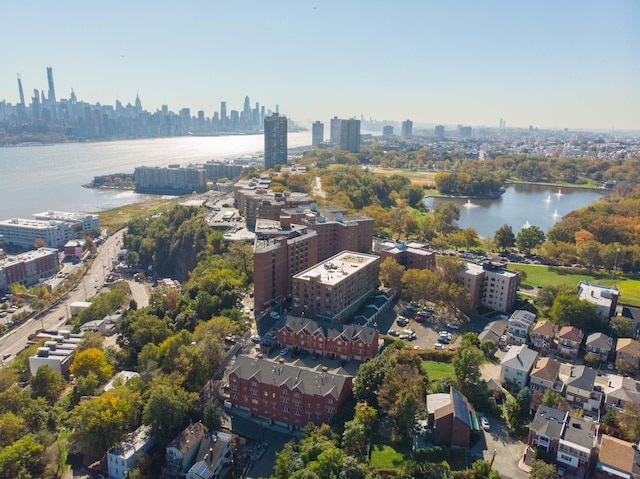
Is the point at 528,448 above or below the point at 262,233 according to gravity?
below

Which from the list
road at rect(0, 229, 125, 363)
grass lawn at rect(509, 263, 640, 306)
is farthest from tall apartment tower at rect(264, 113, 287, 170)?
grass lawn at rect(509, 263, 640, 306)

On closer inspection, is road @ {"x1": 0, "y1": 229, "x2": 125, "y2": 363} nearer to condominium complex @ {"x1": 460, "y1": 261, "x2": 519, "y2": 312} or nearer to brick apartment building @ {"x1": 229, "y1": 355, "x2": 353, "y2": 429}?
brick apartment building @ {"x1": 229, "y1": 355, "x2": 353, "y2": 429}

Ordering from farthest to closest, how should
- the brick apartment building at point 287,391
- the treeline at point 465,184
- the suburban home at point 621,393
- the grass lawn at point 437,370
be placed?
the treeline at point 465,184, the grass lawn at point 437,370, the brick apartment building at point 287,391, the suburban home at point 621,393

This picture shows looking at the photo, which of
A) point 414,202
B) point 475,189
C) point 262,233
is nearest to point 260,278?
point 262,233

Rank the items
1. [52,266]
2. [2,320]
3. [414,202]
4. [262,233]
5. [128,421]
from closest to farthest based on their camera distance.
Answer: [128,421], [262,233], [2,320], [52,266], [414,202]

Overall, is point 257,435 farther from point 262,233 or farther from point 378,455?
point 262,233

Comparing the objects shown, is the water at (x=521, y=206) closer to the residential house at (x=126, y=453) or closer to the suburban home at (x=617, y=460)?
the suburban home at (x=617, y=460)

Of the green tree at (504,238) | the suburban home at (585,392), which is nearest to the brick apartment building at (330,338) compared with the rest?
the suburban home at (585,392)
